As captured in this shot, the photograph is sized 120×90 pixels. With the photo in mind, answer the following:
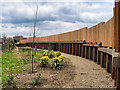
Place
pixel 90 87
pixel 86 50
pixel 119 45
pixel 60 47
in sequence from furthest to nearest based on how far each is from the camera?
pixel 60 47, pixel 86 50, pixel 90 87, pixel 119 45

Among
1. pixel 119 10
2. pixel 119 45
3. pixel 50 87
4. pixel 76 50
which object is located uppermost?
pixel 119 10

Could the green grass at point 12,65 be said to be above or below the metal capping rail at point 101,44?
below

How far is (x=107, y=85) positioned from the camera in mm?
4211

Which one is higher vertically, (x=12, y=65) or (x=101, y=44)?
(x=101, y=44)

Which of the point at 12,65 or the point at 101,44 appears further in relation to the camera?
the point at 101,44

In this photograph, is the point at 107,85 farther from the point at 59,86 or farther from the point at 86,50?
the point at 86,50

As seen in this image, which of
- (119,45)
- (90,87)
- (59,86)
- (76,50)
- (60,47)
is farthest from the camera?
(60,47)

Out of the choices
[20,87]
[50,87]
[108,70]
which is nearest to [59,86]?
[50,87]

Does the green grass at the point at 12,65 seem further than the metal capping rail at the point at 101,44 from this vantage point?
Yes

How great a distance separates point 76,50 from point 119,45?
9366 mm

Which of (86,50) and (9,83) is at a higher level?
(86,50)

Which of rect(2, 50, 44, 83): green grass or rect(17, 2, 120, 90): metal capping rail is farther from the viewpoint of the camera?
rect(2, 50, 44, 83): green grass

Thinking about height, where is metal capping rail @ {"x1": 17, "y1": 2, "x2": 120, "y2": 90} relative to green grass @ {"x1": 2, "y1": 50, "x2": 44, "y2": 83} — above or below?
above

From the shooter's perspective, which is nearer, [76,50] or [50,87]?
[50,87]
